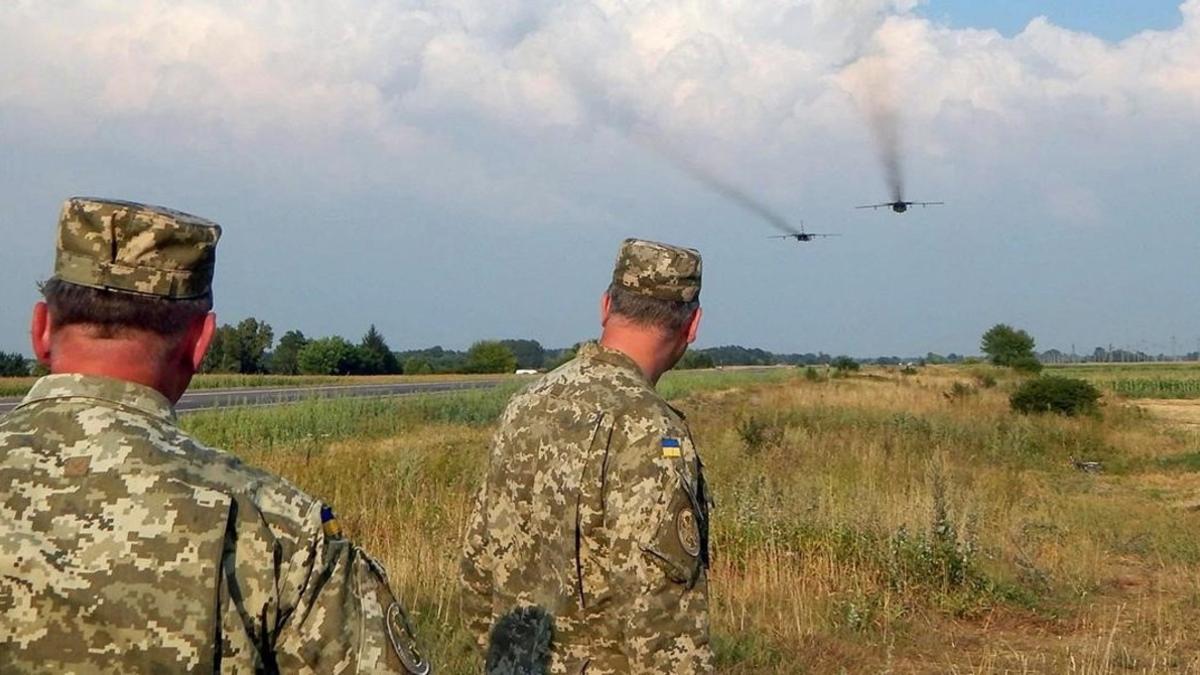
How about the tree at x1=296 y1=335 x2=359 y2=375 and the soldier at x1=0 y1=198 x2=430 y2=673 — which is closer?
the soldier at x1=0 y1=198 x2=430 y2=673

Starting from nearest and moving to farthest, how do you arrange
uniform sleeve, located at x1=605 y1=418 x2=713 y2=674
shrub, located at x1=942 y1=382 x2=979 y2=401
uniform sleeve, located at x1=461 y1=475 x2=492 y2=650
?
uniform sleeve, located at x1=605 y1=418 x2=713 y2=674 → uniform sleeve, located at x1=461 y1=475 x2=492 y2=650 → shrub, located at x1=942 y1=382 x2=979 y2=401

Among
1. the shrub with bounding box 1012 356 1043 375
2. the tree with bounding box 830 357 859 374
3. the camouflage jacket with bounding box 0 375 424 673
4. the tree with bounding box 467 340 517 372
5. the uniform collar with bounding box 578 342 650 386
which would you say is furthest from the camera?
the tree with bounding box 467 340 517 372

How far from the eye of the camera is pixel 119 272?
1844 millimetres

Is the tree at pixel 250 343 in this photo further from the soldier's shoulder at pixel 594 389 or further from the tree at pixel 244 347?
the soldier's shoulder at pixel 594 389

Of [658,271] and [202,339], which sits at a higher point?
[658,271]

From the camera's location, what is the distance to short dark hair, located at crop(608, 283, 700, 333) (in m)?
3.27

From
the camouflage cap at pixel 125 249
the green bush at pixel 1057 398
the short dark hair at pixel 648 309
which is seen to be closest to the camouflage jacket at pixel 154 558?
the camouflage cap at pixel 125 249

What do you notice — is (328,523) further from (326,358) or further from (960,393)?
(326,358)

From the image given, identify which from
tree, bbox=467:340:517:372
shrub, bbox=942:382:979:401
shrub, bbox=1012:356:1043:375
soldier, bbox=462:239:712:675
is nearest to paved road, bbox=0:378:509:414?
soldier, bbox=462:239:712:675

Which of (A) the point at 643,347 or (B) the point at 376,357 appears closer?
(A) the point at 643,347

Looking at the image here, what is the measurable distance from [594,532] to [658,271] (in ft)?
2.40

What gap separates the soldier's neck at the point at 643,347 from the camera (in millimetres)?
3229

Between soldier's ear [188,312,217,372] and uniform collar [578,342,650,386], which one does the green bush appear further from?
soldier's ear [188,312,217,372]

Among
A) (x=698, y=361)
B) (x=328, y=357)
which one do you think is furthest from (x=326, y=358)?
(x=698, y=361)
